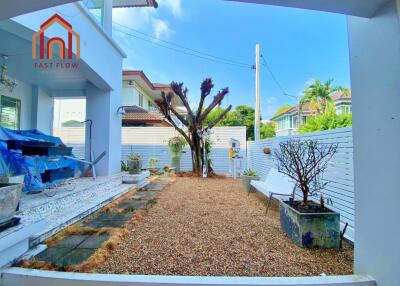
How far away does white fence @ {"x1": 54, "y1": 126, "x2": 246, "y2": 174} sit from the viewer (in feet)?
32.4

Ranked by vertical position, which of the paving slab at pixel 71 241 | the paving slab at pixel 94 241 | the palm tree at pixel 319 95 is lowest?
the paving slab at pixel 94 241

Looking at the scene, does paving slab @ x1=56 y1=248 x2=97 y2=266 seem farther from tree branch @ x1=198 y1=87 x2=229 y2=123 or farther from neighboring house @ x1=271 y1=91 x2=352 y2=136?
neighboring house @ x1=271 y1=91 x2=352 y2=136

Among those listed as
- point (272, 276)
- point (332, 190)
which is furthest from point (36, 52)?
point (332, 190)

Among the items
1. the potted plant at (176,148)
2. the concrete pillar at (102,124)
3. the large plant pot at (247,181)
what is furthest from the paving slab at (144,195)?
the potted plant at (176,148)

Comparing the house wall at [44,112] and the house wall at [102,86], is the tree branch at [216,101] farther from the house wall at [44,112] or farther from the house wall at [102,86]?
the house wall at [44,112]

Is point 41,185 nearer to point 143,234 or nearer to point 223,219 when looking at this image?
point 143,234

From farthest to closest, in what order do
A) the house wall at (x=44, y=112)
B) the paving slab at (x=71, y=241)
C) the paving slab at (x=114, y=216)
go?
1. the house wall at (x=44, y=112)
2. the paving slab at (x=114, y=216)
3. the paving slab at (x=71, y=241)

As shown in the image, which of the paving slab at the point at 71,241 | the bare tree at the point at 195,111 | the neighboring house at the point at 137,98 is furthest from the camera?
the neighboring house at the point at 137,98

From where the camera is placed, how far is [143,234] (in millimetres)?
2777

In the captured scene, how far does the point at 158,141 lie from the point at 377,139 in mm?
8903

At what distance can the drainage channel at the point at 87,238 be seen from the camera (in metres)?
2.01

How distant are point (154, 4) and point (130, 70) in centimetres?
529

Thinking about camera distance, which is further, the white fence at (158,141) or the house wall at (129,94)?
the house wall at (129,94)

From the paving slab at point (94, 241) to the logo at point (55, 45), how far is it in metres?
3.53
